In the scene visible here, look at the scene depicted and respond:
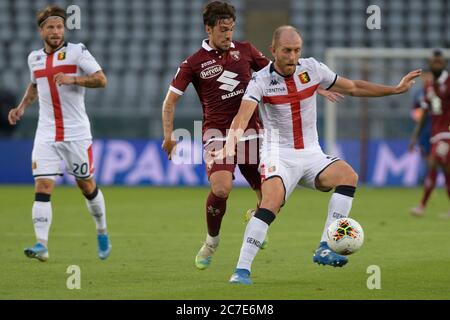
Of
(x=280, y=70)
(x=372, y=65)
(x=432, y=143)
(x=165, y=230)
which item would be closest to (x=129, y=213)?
(x=165, y=230)

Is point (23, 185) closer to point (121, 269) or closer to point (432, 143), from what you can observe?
point (432, 143)

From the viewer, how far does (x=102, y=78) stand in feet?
28.6

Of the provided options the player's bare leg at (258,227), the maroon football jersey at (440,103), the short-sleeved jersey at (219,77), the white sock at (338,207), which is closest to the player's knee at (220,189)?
the short-sleeved jersey at (219,77)

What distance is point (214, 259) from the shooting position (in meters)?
9.02

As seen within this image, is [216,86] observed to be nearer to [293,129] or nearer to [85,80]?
[293,129]

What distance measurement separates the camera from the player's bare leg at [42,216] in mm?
8546

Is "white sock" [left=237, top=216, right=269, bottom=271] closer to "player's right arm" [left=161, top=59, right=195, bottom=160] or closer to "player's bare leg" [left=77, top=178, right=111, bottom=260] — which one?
"player's right arm" [left=161, top=59, right=195, bottom=160]

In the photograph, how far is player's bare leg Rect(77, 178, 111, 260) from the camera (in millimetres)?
9133

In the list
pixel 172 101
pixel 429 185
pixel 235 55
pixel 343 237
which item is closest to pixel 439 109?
pixel 429 185

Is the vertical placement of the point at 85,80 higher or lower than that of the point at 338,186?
higher

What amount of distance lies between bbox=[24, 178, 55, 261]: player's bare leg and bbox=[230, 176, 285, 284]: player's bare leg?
2.04 m

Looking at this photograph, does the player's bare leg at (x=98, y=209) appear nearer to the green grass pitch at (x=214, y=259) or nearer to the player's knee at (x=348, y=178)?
the green grass pitch at (x=214, y=259)

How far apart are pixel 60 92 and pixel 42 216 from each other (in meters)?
1.14

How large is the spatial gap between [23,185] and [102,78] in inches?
500
